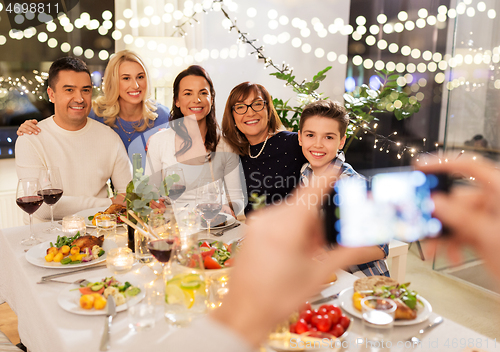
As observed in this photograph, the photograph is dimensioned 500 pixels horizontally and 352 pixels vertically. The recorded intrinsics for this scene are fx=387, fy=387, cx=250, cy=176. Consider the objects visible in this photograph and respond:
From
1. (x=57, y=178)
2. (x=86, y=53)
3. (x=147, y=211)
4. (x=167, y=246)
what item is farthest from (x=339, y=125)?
(x=86, y=53)

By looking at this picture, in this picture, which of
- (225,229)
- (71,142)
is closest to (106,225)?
(225,229)

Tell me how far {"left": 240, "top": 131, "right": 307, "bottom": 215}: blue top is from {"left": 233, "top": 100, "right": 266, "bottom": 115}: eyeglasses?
0.18 m

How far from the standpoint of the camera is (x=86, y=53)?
3.26m

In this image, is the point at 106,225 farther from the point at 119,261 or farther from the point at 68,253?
the point at 119,261

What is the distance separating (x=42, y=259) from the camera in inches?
47.9

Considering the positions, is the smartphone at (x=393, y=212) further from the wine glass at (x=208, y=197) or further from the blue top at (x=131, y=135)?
the blue top at (x=131, y=135)

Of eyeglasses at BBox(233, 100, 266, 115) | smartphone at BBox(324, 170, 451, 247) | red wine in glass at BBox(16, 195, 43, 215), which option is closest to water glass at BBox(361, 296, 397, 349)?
smartphone at BBox(324, 170, 451, 247)

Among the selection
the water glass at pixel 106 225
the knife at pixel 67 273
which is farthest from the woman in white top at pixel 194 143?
the knife at pixel 67 273

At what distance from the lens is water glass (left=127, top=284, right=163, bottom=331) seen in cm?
83

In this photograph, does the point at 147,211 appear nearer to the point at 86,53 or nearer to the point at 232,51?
the point at 86,53

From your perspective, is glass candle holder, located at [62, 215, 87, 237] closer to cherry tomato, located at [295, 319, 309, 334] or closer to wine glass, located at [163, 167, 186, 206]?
wine glass, located at [163, 167, 186, 206]

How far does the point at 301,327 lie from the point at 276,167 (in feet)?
4.45

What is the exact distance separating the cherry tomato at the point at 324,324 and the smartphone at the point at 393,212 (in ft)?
1.29

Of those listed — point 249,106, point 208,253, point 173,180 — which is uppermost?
point 249,106
